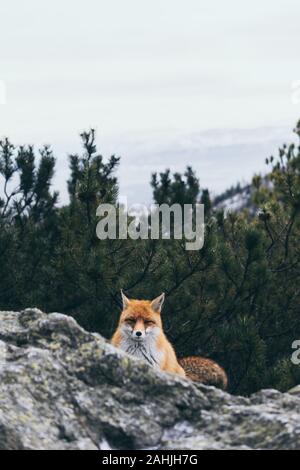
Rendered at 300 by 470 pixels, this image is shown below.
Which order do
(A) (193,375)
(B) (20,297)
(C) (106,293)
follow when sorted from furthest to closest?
(B) (20,297) < (C) (106,293) < (A) (193,375)

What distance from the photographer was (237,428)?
19.2 ft

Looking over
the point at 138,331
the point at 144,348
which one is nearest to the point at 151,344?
the point at 144,348

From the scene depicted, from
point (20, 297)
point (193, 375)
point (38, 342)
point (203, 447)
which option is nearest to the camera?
point (203, 447)

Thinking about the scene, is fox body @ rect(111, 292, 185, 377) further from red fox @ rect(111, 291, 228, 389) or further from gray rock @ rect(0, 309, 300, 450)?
gray rock @ rect(0, 309, 300, 450)

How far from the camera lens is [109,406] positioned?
6016 millimetres

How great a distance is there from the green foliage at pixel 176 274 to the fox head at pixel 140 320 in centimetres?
284

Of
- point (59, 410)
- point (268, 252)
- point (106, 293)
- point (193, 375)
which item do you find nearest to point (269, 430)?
point (59, 410)

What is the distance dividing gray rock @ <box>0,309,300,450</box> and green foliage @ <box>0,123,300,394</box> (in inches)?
247

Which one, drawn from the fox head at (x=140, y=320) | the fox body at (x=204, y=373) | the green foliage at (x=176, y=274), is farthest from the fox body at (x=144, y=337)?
the green foliage at (x=176, y=274)

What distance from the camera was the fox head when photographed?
982cm

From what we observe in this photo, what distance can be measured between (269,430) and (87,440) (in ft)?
3.66

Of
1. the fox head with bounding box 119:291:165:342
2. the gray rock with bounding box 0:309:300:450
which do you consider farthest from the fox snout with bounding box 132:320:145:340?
the gray rock with bounding box 0:309:300:450

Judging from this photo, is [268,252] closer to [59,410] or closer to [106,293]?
[106,293]

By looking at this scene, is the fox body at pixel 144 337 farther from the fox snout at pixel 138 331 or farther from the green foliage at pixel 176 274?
the green foliage at pixel 176 274
